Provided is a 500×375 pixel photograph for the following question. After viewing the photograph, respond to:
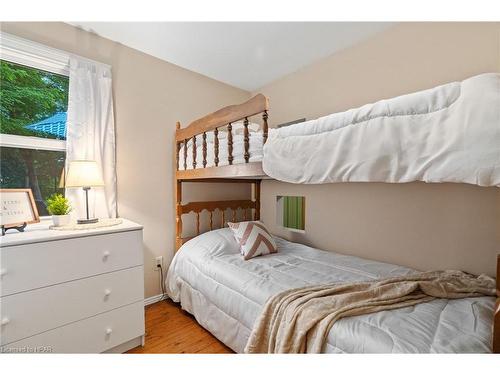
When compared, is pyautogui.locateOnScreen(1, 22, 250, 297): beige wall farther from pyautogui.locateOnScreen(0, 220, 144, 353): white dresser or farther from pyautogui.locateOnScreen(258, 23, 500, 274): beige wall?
pyautogui.locateOnScreen(258, 23, 500, 274): beige wall

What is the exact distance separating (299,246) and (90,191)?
1805 mm

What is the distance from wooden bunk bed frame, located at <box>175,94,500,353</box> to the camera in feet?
4.74

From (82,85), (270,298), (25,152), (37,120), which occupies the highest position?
(82,85)

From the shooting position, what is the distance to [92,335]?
1444 mm

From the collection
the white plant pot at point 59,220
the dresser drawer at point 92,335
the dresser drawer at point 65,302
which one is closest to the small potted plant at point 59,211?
the white plant pot at point 59,220

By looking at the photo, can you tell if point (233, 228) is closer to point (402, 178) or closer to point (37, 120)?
point (402, 178)

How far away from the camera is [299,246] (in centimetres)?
232

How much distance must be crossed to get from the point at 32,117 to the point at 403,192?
2.77 m

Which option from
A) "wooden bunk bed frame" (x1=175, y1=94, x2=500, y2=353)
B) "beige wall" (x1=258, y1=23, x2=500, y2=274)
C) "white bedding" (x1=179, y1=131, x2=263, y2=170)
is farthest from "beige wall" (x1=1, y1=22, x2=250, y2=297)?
"beige wall" (x1=258, y1=23, x2=500, y2=274)

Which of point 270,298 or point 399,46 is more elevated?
point 399,46

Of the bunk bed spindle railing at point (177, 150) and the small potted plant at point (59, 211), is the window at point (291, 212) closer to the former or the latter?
the bunk bed spindle railing at point (177, 150)

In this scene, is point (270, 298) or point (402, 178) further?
point (270, 298)

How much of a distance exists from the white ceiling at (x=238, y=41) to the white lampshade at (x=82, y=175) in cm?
106
